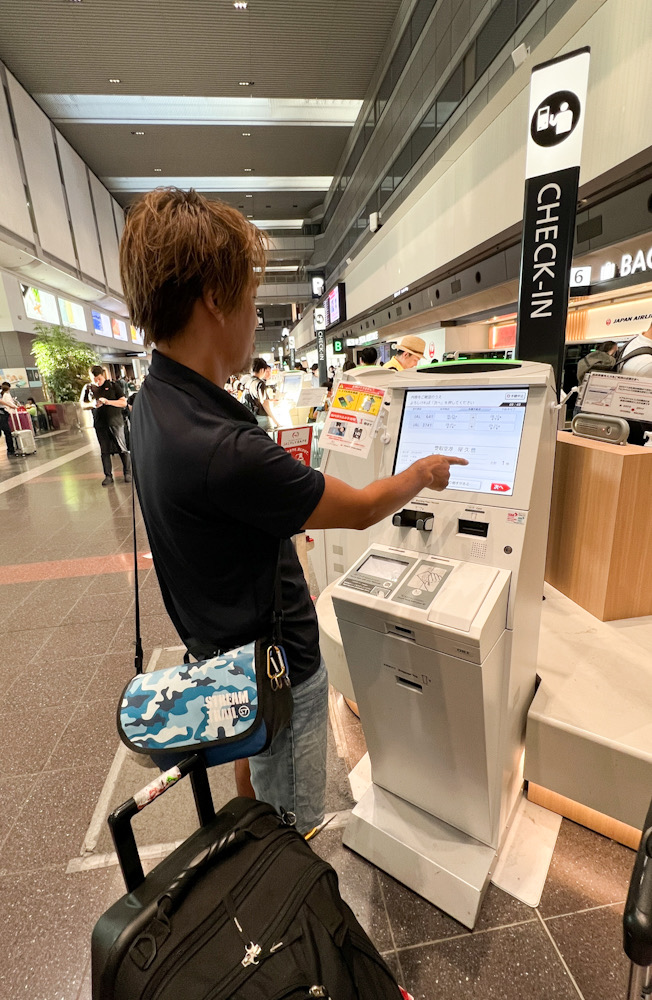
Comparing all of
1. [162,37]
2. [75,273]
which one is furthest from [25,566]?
[75,273]

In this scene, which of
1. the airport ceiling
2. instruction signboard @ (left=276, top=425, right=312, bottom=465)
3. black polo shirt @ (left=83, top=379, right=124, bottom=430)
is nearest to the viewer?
instruction signboard @ (left=276, top=425, right=312, bottom=465)

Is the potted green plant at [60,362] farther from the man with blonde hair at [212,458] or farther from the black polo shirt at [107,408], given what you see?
the man with blonde hair at [212,458]

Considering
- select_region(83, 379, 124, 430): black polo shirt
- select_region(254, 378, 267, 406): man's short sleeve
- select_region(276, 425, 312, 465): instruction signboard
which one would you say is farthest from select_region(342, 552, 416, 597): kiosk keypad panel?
select_region(83, 379, 124, 430): black polo shirt

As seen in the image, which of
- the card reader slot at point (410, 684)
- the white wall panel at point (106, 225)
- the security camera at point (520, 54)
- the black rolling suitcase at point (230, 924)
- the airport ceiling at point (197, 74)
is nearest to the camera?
the black rolling suitcase at point (230, 924)

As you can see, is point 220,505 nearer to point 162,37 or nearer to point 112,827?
point 112,827

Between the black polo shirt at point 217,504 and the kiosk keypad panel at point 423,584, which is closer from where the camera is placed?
the black polo shirt at point 217,504

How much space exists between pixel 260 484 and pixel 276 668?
39 cm

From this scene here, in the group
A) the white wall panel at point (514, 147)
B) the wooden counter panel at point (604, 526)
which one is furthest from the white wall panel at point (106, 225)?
the wooden counter panel at point (604, 526)

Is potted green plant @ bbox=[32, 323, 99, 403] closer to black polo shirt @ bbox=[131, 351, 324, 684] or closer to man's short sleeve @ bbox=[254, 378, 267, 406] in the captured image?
man's short sleeve @ bbox=[254, 378, 267, 406]

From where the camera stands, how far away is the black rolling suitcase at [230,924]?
29.0 inches

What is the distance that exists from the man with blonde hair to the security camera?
484cm

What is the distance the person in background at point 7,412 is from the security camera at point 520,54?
989 centimetres

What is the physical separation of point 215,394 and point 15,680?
262 centimetres

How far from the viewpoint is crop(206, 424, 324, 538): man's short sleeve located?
834 mm
